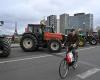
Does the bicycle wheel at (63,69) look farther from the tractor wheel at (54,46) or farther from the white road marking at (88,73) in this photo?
the tractor wheel at (54,46)

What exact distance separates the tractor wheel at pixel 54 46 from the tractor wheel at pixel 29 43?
116 centimetres

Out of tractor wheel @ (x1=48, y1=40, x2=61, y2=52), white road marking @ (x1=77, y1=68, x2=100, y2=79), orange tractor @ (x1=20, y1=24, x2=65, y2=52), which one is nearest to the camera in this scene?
white road marking @ (x1=77, y1=68, x2=100, y2=79)

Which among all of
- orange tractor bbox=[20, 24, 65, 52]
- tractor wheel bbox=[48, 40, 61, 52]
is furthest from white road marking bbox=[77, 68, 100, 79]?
orange tractor bbox=[20, 24, 65, 52]

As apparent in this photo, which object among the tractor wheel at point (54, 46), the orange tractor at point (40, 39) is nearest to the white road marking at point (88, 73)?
the tractor wheel at point (54, 46)

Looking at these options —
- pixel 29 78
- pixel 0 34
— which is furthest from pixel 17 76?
pixel 0 34

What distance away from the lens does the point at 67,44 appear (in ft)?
32.3

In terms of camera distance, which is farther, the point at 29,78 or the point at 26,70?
the point at 26,70

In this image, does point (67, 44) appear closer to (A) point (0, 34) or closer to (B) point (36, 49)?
(A) point (0, 34)

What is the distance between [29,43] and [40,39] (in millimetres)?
905

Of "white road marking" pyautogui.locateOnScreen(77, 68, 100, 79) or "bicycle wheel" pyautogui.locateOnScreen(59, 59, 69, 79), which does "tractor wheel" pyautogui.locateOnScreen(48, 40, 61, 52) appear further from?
"bicycle wheel" pyautogui.locateOnScreen(59, 59, 69, 79)

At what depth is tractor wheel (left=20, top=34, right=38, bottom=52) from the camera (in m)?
18.2

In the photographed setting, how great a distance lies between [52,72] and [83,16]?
5410cm

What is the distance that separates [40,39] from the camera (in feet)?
61.1

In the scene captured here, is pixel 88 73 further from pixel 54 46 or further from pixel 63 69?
pixel 54 46
